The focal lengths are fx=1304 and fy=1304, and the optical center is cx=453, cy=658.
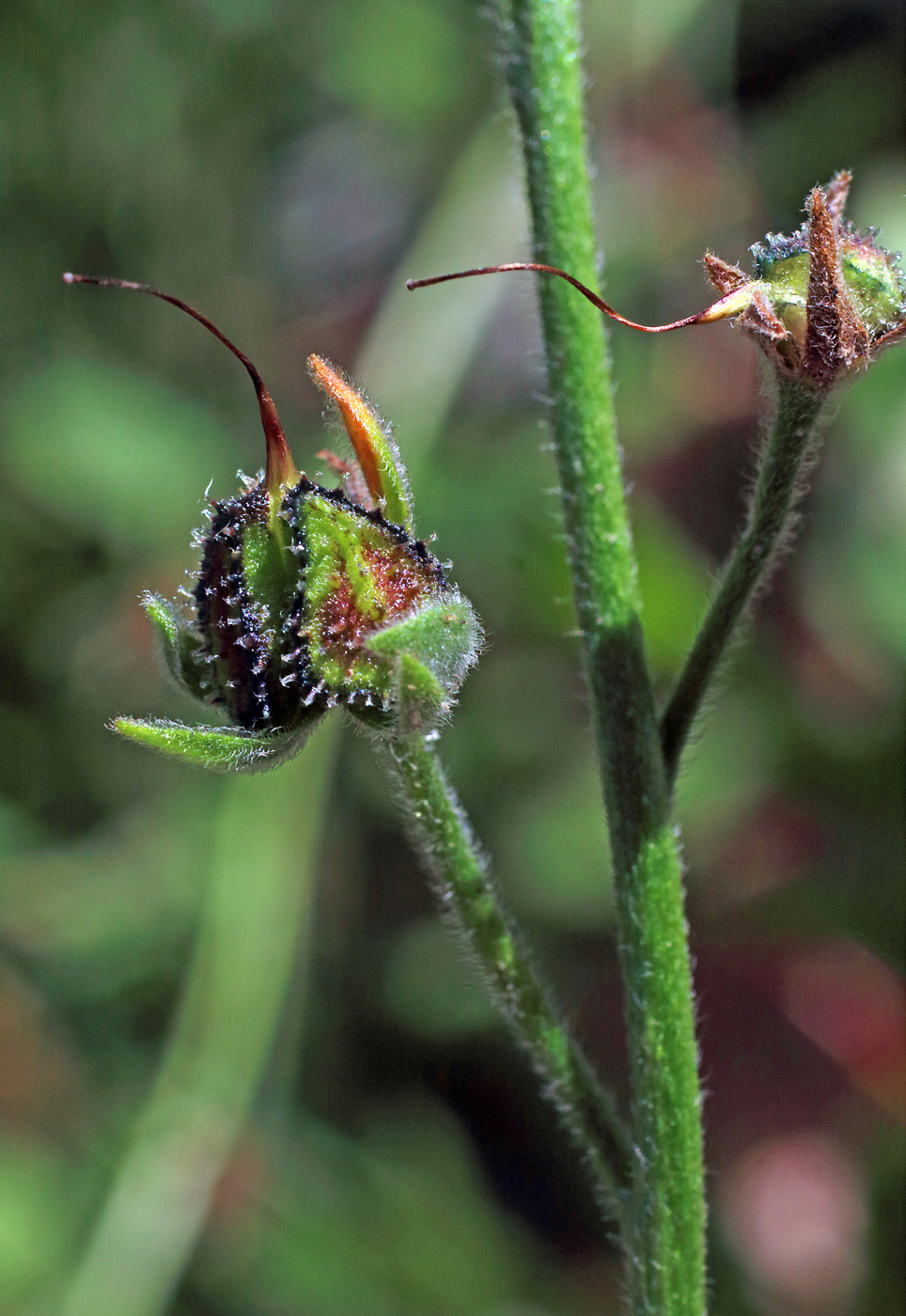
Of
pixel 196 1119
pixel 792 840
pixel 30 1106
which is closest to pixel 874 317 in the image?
pixel 792 840

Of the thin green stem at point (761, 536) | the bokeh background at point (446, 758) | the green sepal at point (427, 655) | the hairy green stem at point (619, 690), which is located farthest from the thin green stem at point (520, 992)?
the bokeh background at point (446, 758)

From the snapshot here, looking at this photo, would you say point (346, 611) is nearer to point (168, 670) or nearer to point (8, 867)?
point (168, 670)

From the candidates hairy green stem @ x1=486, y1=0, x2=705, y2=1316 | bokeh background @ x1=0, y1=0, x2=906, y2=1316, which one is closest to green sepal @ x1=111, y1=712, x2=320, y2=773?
hairy green stem @ x1=486, y1=0, x2=705, y2=1316

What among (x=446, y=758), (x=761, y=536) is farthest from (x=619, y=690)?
(x=446, y=758)

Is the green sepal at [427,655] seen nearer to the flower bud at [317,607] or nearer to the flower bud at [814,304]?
the flower bud at [317,607]

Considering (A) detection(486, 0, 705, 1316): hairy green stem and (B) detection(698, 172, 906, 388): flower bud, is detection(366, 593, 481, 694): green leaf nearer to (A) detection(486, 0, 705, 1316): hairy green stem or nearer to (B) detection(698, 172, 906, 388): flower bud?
(A) detection(486, 0, 705, 1316): hairy green stem

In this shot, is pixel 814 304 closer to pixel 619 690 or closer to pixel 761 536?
pixel 761 536
